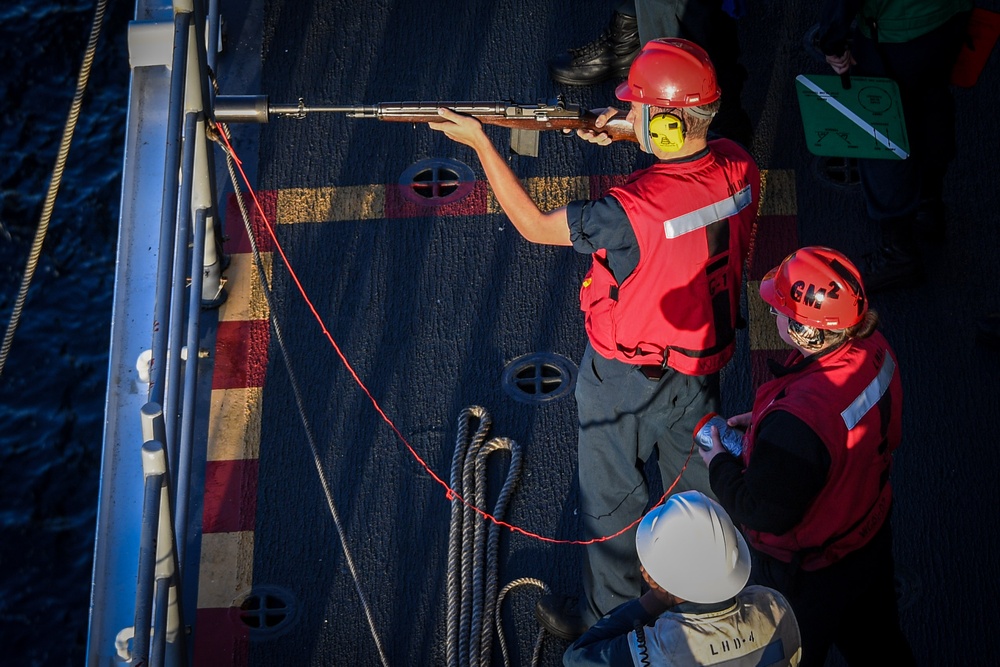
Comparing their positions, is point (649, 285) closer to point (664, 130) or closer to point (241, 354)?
point (664, 130)

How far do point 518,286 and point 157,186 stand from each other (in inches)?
81.7

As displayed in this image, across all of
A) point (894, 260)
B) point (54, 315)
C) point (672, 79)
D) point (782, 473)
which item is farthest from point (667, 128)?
point (54, 315)

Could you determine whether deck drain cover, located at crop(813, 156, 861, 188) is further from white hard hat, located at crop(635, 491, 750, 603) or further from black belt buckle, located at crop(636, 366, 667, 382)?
white hard hat, located at crop(635, 491, 750, 603)

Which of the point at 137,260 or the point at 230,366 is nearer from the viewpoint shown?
the point at 137,260

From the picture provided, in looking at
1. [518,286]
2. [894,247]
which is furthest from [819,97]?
[518,286]

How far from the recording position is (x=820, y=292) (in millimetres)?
3742

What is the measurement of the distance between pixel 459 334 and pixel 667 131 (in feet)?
6.21

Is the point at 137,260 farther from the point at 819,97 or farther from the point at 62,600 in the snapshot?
the point at 819,97

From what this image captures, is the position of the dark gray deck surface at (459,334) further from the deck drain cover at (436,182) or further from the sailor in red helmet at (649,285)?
the sailor in red helmet at (649,285)

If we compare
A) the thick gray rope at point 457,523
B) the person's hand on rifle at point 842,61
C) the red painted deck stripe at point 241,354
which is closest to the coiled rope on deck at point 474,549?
the thick gray rope at point 457,523

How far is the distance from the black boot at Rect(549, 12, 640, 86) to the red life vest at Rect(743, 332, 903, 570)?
290 cm

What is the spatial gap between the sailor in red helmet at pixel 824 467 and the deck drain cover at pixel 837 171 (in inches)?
96.7

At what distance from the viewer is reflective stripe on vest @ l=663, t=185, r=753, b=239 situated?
13.1ft

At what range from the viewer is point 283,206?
5992mm
